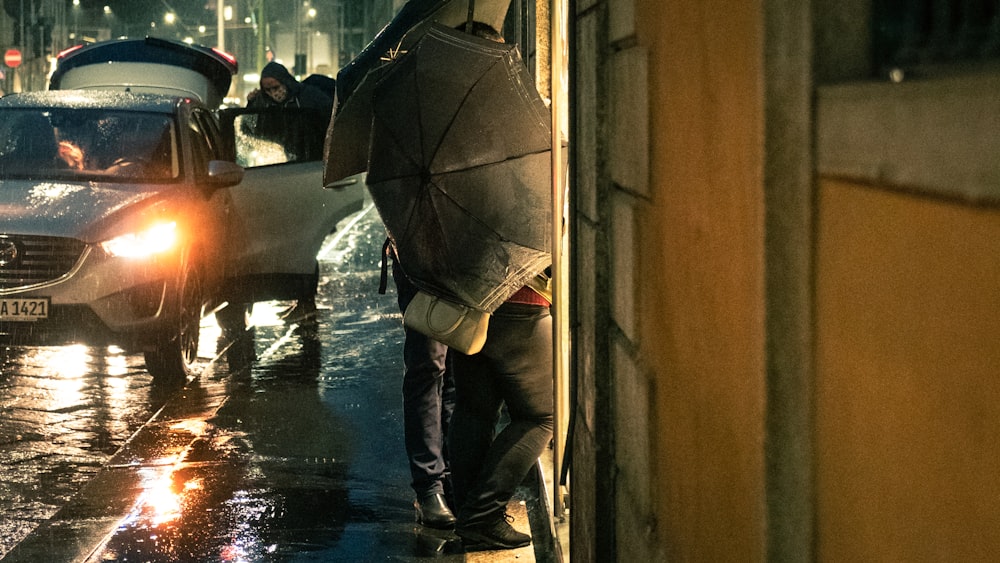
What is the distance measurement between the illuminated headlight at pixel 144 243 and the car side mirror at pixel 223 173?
2.18ft

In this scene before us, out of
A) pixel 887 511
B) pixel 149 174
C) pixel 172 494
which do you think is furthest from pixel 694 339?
pixel 149 174

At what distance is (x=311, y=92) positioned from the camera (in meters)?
12.9

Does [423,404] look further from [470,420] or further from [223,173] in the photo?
[223,173]

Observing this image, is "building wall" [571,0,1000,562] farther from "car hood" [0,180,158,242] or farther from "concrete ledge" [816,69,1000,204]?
"car hood" [0,180,158,242]

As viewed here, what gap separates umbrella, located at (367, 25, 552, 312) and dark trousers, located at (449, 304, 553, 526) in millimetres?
329

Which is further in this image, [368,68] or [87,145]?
[87,145]

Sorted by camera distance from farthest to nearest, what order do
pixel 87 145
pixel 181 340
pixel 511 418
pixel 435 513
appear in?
pixel 87 145 < pixel 181 340 < pixel 435 513 < pixel 511 418

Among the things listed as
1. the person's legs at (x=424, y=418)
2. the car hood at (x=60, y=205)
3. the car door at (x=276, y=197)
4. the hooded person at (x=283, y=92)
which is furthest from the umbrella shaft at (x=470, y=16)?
the hooded person at (x=283, y=92)

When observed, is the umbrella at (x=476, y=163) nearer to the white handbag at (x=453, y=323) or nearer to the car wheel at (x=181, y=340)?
the white handbag at (x=453, y=323)

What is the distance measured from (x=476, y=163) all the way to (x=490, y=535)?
1441mm

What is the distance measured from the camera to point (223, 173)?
30.6 ft

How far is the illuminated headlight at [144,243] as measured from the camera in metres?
8.27

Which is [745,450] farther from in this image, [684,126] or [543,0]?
[543,0]

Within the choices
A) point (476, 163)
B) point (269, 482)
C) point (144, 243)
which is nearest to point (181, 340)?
point (144, 243)
